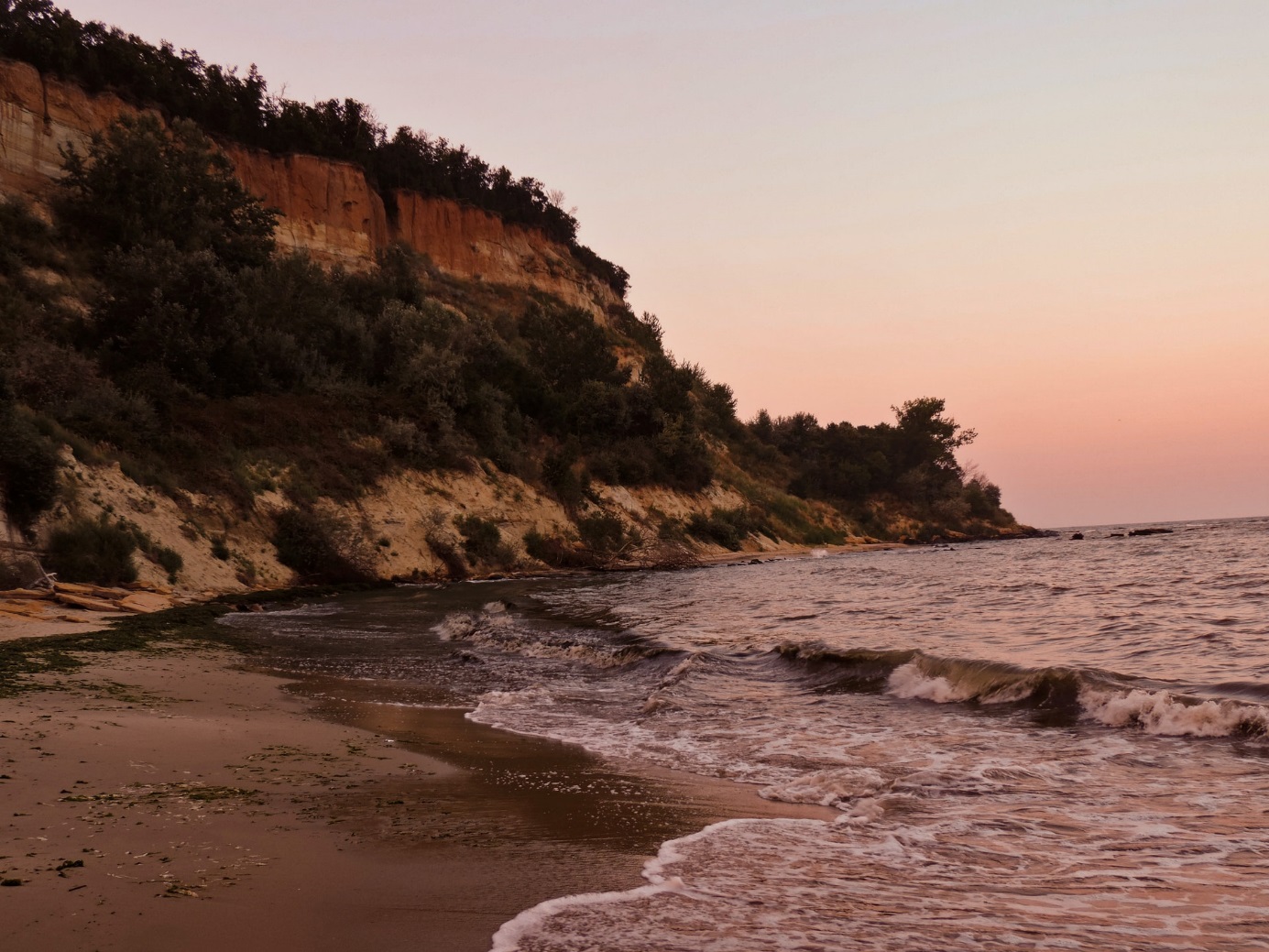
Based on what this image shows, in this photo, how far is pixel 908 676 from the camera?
33.9 ft

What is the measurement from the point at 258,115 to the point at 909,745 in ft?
195

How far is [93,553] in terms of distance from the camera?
19.2 metres

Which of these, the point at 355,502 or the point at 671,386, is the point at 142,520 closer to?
the point at 355,502

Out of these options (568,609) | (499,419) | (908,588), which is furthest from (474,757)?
(499,419)

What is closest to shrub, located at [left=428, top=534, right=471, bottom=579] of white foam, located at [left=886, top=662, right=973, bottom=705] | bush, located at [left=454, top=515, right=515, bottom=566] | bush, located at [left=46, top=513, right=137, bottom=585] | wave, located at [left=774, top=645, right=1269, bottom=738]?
bush, located at [left=454, top=515, right=515, bottom=566]

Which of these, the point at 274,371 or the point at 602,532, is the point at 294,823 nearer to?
the point at 274,371

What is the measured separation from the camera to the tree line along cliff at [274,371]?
27.4m

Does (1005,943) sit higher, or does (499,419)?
(499,419)

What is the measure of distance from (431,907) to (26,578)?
17.7 metres

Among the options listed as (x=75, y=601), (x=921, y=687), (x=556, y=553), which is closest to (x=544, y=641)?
(x=921, y=687)

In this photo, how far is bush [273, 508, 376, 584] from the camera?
27641 millimetres

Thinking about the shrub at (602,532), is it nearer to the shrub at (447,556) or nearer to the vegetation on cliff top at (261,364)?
the vegetation on cliff top at (261,364)

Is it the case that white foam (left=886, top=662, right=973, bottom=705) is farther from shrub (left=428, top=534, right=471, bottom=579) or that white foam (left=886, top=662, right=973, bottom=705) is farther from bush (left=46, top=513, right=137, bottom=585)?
shrub (left=428, top=534, right=471, bottom=579)

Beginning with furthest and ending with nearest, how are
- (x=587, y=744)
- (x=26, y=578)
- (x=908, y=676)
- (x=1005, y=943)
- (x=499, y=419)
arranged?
(x=499, y=419) → (x=26, y=578) → (x=908, y=676) → (x=587, y=744) → (x=1005, y=943)
